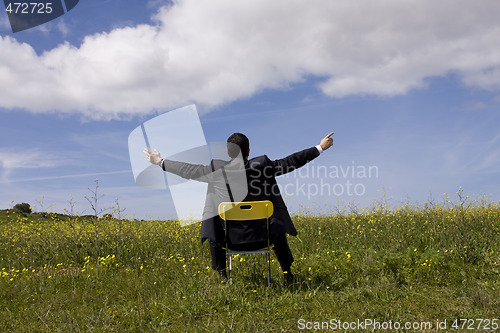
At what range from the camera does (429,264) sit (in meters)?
6.07

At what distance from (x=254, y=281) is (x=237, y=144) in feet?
6.72

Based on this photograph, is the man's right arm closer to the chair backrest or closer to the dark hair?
the dark hair

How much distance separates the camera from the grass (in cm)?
445

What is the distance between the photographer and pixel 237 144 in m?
5.07

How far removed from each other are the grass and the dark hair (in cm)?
175

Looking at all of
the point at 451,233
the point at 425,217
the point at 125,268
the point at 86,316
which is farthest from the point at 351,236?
the point at 86,316

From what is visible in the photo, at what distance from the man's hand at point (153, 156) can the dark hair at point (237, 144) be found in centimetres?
94

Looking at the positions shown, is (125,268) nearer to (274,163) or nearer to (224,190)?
(224,190)

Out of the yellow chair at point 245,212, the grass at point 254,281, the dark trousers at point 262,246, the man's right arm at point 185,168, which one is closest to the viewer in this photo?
the grass at point 254,281

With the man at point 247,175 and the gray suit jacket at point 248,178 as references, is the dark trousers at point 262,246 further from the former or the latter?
the gray suit jacket at point 248,178

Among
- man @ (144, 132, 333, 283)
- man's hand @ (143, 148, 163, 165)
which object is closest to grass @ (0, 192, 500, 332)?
man @ (144, 132, 333, 283)

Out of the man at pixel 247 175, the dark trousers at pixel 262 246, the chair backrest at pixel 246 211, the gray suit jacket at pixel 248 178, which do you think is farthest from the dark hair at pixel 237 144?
the dark trousers at pixel 262 246

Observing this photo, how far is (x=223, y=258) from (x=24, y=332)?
8.28ft

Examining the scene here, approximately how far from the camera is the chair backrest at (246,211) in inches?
193
